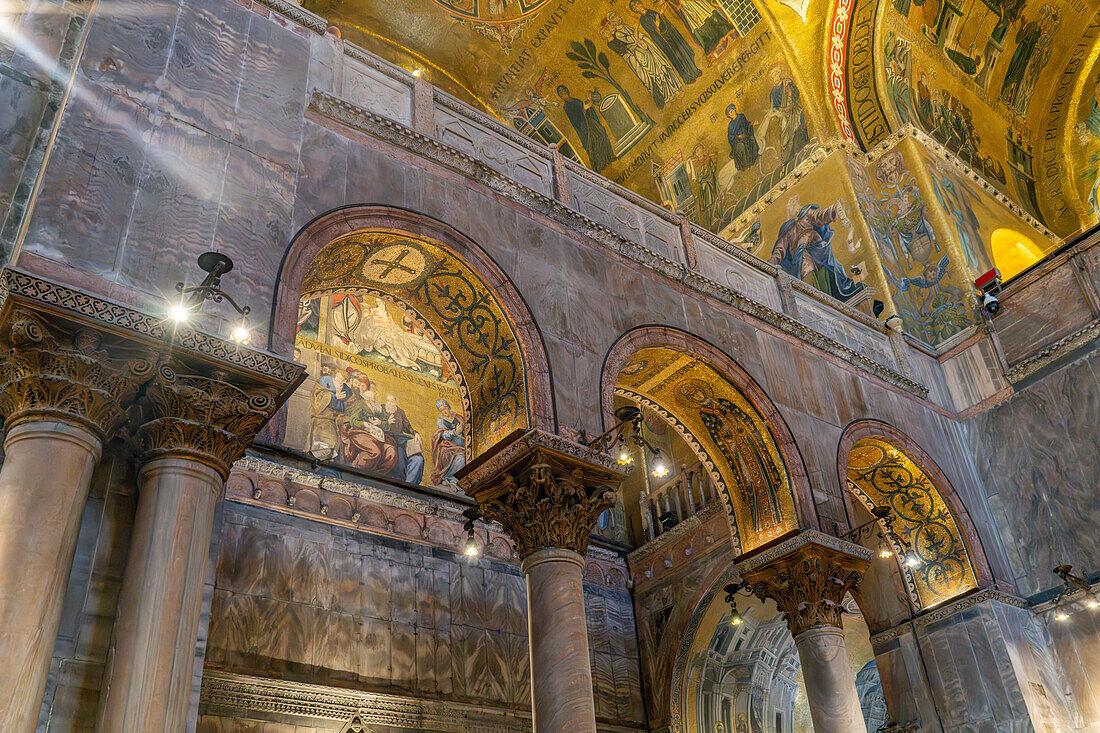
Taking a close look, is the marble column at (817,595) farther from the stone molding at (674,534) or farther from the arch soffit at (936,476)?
the stone molding at (674,534)

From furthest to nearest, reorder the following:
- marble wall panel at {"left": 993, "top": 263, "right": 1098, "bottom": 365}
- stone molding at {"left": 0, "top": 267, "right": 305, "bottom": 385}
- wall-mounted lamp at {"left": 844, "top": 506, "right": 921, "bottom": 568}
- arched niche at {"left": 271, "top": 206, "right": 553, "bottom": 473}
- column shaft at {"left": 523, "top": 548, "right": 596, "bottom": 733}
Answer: marble wall panel at {"left": 993, "top": 263, "right": 1098, "bottom": 365}
wall-mounted lamp at {"left": 844, "top": 506, "right": 921, "bottom": 568}
arched niche at {"left": 271, "top": 206, "right": 553, "bottom": 473}
column shaft at {"left": 523, "top": 548, "right": 596, "bottom": 733}
stone molding at {"left": 0, "top": 267, "right": 305, "bottom": 385}

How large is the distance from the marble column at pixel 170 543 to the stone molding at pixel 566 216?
3106 mm

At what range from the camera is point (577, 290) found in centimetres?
849

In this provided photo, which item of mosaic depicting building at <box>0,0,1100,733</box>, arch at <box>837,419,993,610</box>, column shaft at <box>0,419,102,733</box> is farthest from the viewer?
arch at <box>837,419,993,610</box>

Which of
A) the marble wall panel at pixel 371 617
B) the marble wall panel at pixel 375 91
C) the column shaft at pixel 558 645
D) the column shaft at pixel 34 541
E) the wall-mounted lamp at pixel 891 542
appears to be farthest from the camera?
the wall-mounted lamp at pixel 891 542

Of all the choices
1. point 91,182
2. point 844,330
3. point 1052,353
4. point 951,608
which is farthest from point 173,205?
point 1052,353

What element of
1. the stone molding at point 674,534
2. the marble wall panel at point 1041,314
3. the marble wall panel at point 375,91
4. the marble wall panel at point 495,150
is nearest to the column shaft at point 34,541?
the marble wall panel at point 375,91

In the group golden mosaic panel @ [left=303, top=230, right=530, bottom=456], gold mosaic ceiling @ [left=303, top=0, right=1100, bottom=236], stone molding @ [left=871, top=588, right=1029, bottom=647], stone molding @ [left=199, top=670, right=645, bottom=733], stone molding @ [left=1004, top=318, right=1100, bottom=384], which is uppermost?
gold mosaic ceiling @ [left=303, top=0, right=1100, bottom=236]

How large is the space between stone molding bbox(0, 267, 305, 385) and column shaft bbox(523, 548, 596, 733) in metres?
2.43

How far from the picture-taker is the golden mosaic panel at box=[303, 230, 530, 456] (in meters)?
7.55

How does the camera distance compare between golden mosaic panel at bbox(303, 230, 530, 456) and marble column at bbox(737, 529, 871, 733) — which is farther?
marble column at bbox(737, 529, 871, 733)

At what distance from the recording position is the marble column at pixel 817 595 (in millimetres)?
8461

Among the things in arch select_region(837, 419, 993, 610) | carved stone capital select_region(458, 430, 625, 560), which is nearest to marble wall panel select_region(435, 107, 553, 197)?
carved stone capital select_region(458, 430, 625, 560)

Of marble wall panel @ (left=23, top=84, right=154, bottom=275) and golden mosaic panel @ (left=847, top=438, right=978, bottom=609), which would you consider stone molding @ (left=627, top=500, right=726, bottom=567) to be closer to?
golden mosaic panel @ (left=847, top=438, right=978, bottom=609)
